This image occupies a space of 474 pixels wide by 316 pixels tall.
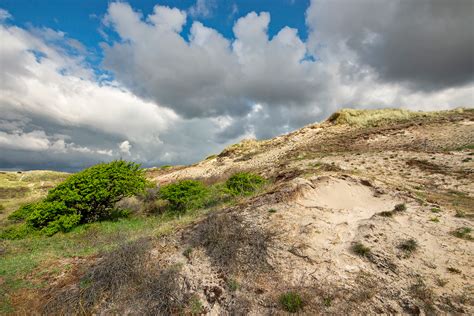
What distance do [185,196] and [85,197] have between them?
534 centimetres

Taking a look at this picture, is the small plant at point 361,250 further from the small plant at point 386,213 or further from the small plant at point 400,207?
the small plant at point 400,207

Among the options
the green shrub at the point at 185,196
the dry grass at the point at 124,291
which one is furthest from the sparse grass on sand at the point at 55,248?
the dry grass at the point at 124,291

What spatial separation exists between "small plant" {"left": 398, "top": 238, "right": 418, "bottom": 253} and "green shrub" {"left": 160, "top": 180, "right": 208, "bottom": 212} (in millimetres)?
10090

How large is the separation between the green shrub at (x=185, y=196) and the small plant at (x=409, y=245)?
1009 centimetres

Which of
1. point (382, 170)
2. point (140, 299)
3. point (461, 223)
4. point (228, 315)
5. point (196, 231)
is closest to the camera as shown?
point (228, 315)

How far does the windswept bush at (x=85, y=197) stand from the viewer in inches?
537

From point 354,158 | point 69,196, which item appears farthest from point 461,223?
point 69,196

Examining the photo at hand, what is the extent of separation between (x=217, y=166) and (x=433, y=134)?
2189 cm

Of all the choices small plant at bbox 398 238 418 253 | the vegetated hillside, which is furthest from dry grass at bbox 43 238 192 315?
small plant at bbox 398 238 418 253

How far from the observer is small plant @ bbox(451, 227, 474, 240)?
6752mm

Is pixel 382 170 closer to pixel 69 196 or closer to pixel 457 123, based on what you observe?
pixel 457 123

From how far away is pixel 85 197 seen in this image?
14391 millimetres

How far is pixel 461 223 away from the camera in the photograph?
7.52 meters

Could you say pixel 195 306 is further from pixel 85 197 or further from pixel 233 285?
pixel 85 197
